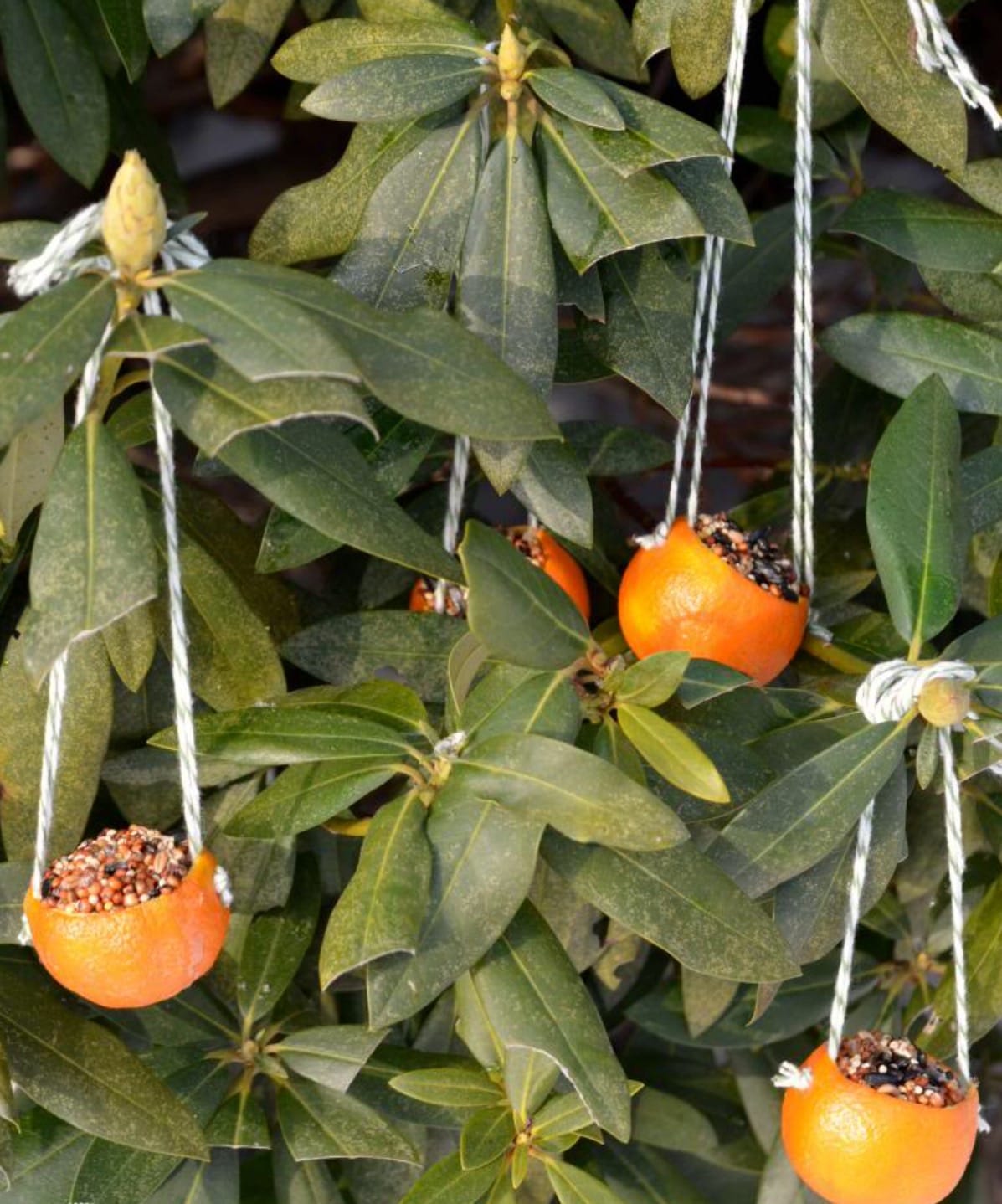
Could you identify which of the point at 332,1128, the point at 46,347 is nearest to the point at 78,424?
the point at 46,347

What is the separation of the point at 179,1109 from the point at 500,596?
0.40 metres

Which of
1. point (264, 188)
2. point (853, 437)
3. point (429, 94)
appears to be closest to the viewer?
point (429, 94)

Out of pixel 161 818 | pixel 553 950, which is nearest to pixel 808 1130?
pixel 553 950

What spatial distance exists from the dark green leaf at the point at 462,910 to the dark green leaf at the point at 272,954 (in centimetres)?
21

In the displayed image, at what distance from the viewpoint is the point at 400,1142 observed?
97 cm

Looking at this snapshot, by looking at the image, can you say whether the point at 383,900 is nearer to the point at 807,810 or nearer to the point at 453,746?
the point at 453,746

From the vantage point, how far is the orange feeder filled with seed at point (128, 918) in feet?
2.56

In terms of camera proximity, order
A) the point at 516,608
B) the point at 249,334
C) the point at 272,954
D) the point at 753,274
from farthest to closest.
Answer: the point at 753,274 → the point at 272,954 → the point at 516,608 → the point at 249,334

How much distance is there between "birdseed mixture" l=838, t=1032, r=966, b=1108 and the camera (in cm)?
88

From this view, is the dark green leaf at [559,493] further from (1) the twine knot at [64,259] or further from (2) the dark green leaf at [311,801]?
(1) the twine knot at [64,259]

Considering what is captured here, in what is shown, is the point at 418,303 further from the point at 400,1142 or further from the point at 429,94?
the point at 400,1142

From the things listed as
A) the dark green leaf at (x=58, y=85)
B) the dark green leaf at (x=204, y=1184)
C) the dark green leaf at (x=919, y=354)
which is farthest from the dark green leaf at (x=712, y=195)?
the dark green leaf at (x=204, y=1184)

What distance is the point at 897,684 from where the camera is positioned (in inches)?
33.3

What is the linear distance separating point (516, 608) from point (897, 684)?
0.76ft
